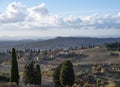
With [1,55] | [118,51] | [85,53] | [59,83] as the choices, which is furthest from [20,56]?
[59,83]

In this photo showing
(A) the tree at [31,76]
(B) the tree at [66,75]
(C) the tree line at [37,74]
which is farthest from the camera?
(A) the tree at [31,76]

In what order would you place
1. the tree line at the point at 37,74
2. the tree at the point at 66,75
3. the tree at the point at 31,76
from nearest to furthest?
1. the tree line at the point at 37,74
2. the tree at the point at 66,75
3. the tree at the point at 31,76

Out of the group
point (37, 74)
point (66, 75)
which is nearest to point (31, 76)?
point (37, 74)

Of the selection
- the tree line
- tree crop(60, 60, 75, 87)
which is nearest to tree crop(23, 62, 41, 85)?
the tree line

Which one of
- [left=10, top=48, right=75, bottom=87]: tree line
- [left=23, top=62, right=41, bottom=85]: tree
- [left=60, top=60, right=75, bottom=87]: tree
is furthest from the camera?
[left=23, top=62, right=41, bottom=85]: tree

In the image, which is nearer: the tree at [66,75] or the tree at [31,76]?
the tree at [66,75]

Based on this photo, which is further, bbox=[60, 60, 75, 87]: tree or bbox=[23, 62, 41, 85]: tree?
bbox=[23, 62, 41, 85]: tree

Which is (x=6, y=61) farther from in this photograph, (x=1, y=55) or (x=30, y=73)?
(x=30, y=73)

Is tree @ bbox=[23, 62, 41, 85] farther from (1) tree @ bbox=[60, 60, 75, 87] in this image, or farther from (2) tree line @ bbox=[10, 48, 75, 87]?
(1) tree @ bbox=[60, 60, 75, 87]

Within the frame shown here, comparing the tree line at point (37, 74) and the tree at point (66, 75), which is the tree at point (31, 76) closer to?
the tree line at point (37, 74)

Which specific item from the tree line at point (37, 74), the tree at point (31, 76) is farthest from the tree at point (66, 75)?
the tree at point (31, 76)

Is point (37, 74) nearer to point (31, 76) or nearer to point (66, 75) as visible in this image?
point (31, 76)
